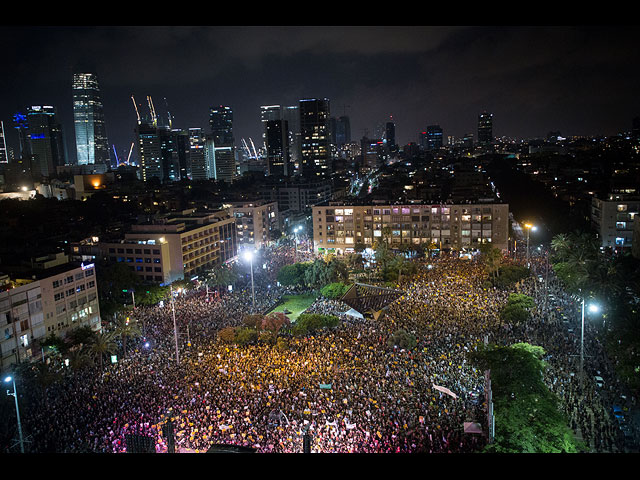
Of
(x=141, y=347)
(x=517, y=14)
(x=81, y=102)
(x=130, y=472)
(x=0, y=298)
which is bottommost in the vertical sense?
(x=141, y=347)

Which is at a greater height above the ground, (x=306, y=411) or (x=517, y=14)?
(x=517, y=14)

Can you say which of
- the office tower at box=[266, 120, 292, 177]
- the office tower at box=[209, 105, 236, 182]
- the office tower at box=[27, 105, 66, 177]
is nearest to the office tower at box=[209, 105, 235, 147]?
the office tower at box=[209, 105, 236, 182]

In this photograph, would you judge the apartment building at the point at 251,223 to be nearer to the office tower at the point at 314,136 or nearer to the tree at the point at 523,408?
the tree at the point at 523,408

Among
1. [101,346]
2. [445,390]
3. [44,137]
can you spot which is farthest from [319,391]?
[44,137]

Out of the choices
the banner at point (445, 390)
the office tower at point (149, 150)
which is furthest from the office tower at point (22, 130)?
the banner at point (445, 390)

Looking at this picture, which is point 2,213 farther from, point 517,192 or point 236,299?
point 517,192

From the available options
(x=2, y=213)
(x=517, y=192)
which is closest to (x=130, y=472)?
(x=2, y=213)
